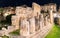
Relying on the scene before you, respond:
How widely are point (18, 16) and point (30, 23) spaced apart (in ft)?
11.2

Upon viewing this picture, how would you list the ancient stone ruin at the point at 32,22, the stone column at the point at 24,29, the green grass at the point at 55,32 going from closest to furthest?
1. the stone column at the point at 24,29
2. the ancient stone ruin at the point at 32,22
3. the green grass at the point at 55,32

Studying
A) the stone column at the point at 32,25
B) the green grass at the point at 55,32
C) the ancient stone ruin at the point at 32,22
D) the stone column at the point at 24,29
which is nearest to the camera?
the stone column at the point at 24,29

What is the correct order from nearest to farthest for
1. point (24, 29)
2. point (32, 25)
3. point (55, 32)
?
1. point (24, 29)
2. point (32, 25)
3. point (55, 32)

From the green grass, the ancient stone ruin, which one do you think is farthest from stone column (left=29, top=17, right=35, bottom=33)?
the green grass

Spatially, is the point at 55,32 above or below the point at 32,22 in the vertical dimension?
below

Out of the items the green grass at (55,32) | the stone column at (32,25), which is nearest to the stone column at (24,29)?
the stone column at (32,25)

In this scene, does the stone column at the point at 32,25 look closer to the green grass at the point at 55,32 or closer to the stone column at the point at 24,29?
the stone column at the point at 24,29

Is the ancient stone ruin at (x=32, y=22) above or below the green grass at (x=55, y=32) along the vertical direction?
above

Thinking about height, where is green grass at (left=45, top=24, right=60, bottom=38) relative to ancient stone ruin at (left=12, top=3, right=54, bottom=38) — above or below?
below

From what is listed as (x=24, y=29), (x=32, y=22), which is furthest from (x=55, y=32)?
(x=24, y=29)

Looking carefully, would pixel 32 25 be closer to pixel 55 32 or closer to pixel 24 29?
pixel 24 29

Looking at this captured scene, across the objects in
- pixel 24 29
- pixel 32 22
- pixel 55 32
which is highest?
pixel 32 22

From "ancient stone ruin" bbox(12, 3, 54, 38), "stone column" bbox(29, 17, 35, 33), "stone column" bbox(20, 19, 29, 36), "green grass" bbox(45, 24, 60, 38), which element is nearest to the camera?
"stone column" bbox(20, 19, 29, 36)

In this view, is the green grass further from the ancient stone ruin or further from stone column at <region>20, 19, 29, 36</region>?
stone column at <region>20, 19, 29, 36</region>
